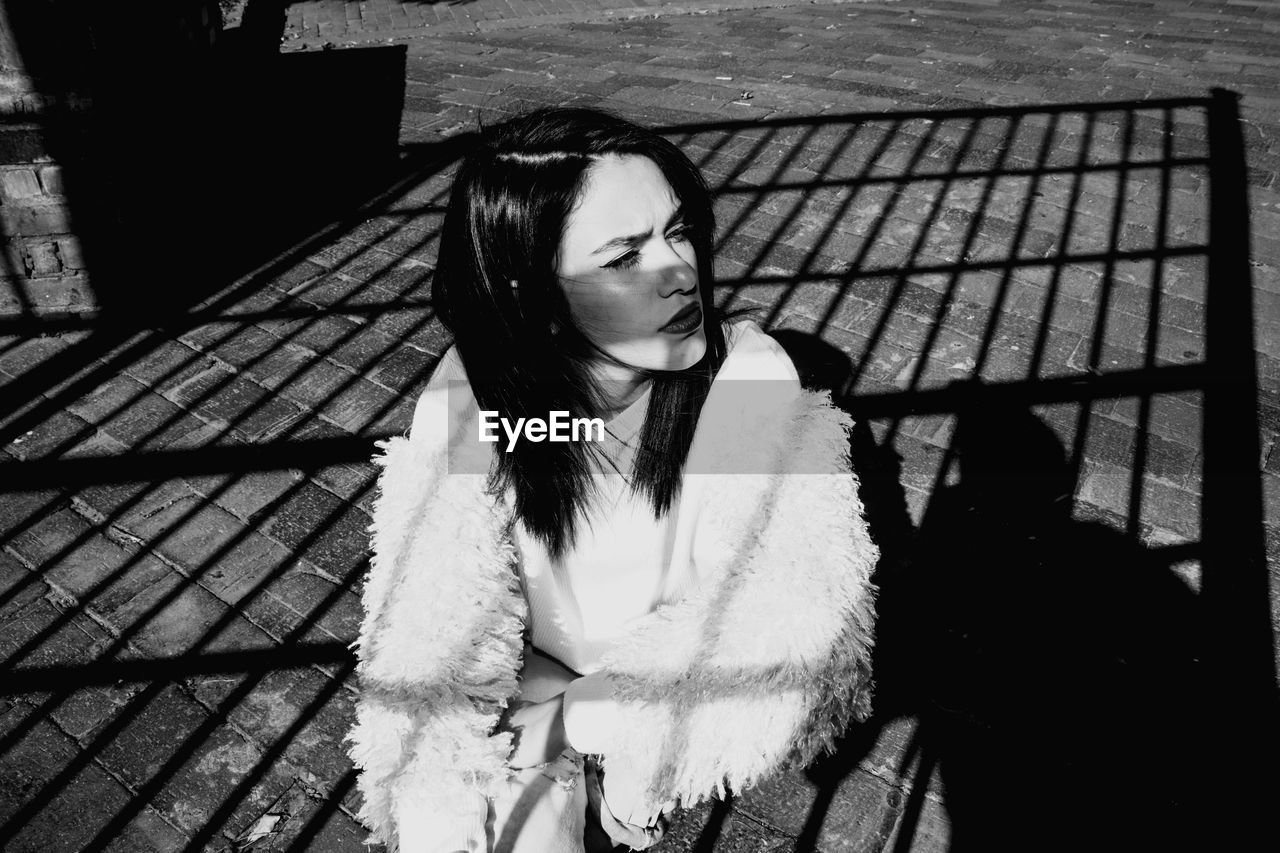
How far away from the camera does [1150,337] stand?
365 cm

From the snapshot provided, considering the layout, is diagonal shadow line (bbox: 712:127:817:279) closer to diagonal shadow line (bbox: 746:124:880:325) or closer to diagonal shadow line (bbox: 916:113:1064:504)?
diagonal shadow line (bbox: 746:124:880:325)

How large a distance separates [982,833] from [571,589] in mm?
1148

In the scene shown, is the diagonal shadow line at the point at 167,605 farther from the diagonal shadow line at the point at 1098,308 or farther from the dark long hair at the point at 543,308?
the diagonal shadow line at the point at 1098,308

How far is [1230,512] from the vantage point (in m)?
2.88

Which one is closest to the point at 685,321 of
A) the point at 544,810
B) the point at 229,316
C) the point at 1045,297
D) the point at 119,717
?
the point at 544,810

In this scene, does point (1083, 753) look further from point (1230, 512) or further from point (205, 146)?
point (205, 146)

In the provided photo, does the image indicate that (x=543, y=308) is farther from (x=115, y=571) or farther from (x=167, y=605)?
(x=115, y=571)

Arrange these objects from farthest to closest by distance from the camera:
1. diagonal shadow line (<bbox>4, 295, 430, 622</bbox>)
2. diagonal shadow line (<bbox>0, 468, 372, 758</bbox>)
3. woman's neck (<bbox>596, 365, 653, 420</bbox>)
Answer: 1. diagonal shadow line (<bbox>4, 295, 430, 622</bbox>)
2. diagonal shadow line (<bbox>0, 468, 372, 758</bbox>)
3. woman's neck (<bbox>596, 365, 653, 420</bbox>)

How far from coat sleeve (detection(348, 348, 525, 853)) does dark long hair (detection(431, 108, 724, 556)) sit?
0.12 metres

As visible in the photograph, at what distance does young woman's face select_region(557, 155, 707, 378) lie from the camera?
5.68ft

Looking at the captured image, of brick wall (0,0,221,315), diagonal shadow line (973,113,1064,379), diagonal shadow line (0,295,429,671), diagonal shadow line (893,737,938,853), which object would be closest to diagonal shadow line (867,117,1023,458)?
diagonal shadow line (973,113,1064,379)

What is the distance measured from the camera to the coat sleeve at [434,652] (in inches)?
67.0

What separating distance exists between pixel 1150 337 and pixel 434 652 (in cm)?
327

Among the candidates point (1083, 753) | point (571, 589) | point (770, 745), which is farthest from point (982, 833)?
point (571, 589)
